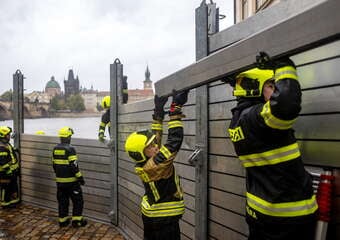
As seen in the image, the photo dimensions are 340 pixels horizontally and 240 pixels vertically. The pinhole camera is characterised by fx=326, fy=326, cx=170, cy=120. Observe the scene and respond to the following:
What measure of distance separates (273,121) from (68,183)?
6080 mm

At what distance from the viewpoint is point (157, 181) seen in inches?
138

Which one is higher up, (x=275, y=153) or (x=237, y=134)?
(x=237, y=134)

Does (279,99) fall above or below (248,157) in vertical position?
above

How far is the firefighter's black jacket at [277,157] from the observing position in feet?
5.87

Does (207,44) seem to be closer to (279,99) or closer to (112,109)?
(279,99)

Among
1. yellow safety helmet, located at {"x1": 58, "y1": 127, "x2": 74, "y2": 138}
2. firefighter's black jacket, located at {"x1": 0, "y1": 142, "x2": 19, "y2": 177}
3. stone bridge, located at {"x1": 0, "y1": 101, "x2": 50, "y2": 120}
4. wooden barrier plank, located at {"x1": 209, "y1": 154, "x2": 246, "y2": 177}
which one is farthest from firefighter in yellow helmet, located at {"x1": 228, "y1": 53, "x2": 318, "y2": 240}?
stone bridge, located at {"x1": 0, "y1": 101, "x2": 50, "y2": 120}

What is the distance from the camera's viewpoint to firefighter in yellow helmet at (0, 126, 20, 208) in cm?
851

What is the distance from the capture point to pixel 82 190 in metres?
7.64

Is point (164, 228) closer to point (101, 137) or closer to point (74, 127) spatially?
point (101, 137)

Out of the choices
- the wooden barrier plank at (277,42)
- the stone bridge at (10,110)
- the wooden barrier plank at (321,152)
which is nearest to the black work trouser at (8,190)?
the stone bridge at (10,110)

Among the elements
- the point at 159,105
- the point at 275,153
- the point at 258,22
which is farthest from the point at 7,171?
the point at 275,153

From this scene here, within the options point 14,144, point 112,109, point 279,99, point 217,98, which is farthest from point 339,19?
point 14,144

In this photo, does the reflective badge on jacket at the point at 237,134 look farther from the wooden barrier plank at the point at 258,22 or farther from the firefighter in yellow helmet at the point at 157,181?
the firefighter in yellow helmet at the point at 157,181

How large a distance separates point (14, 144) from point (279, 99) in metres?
9.51
